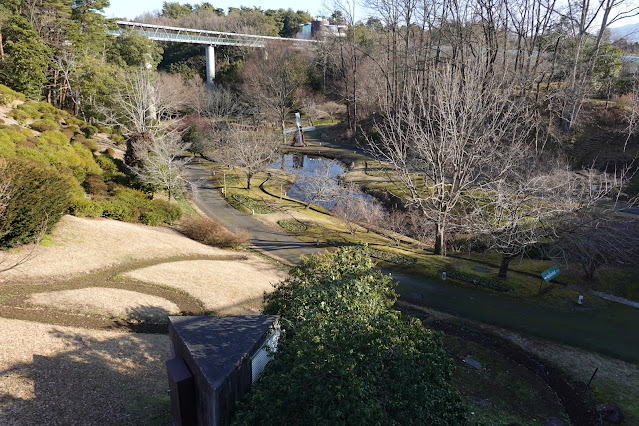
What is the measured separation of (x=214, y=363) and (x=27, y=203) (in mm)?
13054

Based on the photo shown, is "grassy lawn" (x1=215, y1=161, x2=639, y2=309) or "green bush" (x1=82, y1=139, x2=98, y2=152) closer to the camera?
"grassy lawn" (x1=215, y1=161, x2=639, y2=309)

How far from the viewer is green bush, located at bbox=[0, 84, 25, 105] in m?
33.2

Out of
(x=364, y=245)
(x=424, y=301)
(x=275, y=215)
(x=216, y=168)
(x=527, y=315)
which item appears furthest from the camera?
(x=216, y=168)

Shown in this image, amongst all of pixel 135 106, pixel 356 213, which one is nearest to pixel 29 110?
pixel 135 106

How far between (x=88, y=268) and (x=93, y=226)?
4.41m

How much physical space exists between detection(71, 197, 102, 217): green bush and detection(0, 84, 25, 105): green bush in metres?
18.4

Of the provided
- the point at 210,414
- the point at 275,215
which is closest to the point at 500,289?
the point at 210,414

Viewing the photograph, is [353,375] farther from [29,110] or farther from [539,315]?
[29,110]

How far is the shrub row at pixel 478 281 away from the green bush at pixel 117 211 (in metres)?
18.8

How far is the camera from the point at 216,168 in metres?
45.8

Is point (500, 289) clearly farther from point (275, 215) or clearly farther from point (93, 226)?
point (93, 226)

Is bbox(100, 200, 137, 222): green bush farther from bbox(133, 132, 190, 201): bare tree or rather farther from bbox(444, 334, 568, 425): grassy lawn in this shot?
bbox(444, 334, 568, 425): grassy lawn

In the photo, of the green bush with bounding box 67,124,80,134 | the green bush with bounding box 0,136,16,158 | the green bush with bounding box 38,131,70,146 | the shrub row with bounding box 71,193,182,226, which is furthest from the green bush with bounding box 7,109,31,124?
the shrub row with bounding box 71,193,182,226

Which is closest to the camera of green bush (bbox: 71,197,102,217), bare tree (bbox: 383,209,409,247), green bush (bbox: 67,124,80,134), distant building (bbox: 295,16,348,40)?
green bush (bbox: 71,197,102,217)
